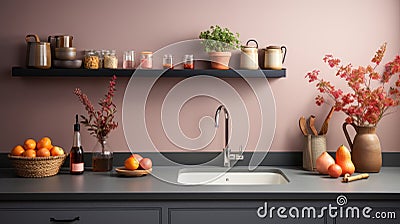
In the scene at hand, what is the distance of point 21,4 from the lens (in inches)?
140

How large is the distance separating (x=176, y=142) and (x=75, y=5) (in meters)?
0.97

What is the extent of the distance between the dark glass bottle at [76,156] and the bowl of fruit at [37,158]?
2.1 inches

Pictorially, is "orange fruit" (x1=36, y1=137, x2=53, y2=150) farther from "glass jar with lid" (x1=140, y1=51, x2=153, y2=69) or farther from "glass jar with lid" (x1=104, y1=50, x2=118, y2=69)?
"glass jar with lid" (x1=140, y1=51, x2=153, y2=69)

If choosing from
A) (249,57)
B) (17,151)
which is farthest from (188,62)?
(17,151)

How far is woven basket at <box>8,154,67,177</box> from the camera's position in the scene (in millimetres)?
3203

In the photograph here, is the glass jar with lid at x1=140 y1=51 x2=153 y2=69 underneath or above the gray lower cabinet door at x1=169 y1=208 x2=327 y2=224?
above

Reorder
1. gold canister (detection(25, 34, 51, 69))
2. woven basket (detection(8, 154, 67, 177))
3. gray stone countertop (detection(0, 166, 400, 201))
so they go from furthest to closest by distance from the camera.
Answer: gold canister (detection(25, 34, 51, 69)) → woven basket (detection(8, 154, 67, 177)) → gray stone countertop (detection(0, 166, 400, 201))

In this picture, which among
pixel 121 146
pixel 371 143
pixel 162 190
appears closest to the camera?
pixel 162 190

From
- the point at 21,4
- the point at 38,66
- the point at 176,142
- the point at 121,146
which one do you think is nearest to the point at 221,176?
the point at 176,142

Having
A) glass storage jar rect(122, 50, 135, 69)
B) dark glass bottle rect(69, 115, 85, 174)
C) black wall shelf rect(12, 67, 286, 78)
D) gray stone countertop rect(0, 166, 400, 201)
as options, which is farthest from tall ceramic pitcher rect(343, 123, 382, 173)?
dark glass bottle rect(69, 115, 85, 174)

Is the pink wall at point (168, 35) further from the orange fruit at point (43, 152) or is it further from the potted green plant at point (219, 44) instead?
the orange fruit at point (43, 152)

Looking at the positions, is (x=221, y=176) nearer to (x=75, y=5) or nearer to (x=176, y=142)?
(x=176, y=142)

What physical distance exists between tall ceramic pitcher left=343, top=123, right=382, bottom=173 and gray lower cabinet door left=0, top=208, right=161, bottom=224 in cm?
120

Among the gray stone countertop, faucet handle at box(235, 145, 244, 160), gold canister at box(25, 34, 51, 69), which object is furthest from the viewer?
faucet handle at box(235, 145, 244, 160)
